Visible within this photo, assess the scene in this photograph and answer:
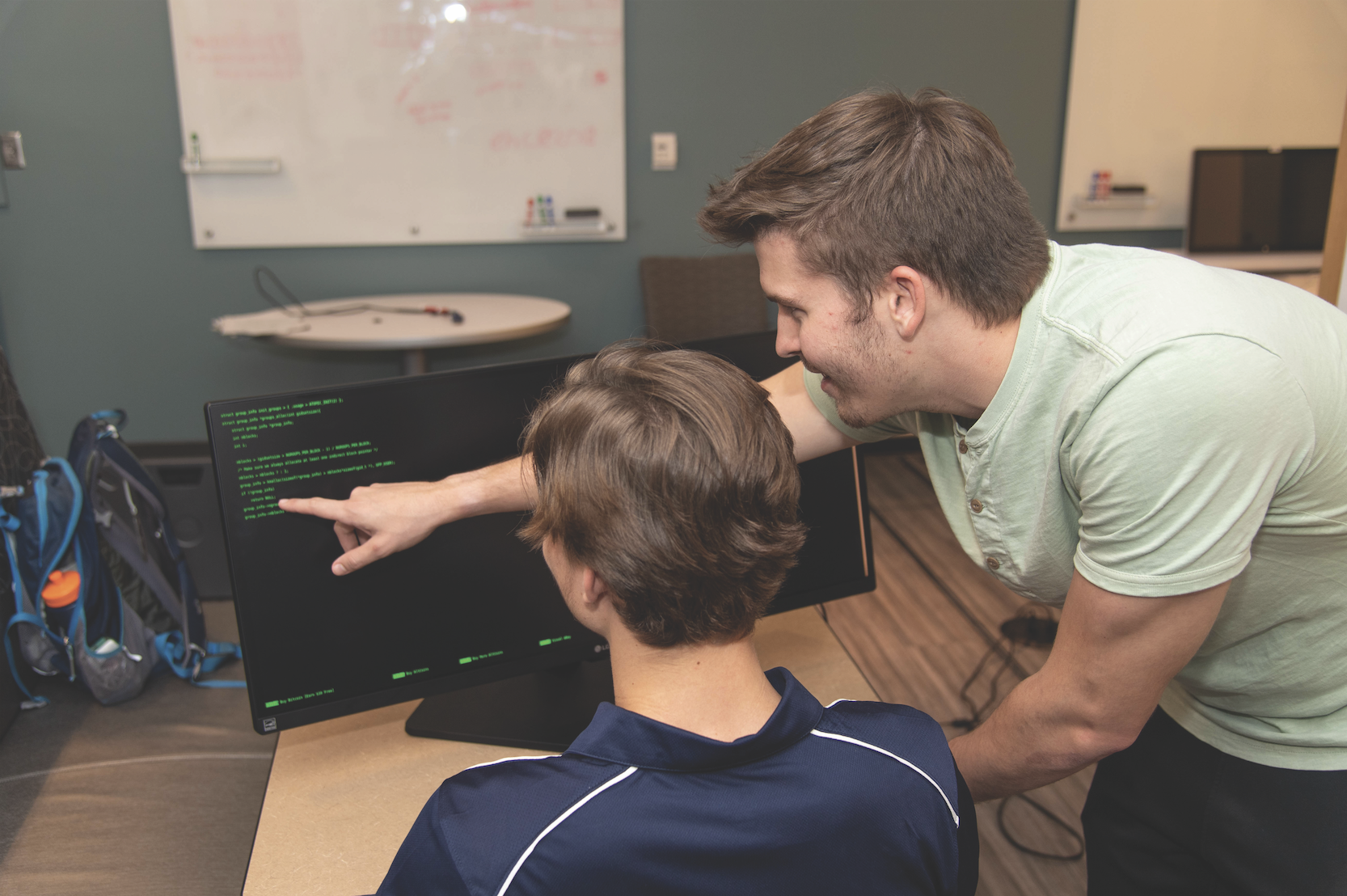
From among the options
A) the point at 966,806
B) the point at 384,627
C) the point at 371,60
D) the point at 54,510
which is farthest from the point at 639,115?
the point at 966,806

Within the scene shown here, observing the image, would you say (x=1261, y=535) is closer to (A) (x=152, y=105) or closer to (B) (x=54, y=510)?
(B) (x=54, y=510)

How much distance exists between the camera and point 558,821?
0.62 metres

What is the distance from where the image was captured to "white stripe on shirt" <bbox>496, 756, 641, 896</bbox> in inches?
24.0

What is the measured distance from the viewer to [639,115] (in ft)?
11.1

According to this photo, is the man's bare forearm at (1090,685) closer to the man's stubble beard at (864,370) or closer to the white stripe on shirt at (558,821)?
the man's stubble beard at (864,370)

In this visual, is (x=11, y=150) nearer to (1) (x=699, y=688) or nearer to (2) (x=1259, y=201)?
(1) (x=699, y=688)

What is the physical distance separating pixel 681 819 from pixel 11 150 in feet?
12.1

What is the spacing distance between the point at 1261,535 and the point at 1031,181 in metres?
3.20

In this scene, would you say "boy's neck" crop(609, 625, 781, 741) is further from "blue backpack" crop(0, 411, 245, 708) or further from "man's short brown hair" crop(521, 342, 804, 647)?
"blue backpack" crop(0, 411, 245, 708)

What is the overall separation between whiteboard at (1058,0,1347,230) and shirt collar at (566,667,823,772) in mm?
3595

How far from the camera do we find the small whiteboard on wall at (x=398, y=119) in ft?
10.2

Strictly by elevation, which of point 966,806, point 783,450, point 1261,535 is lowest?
point 966,806

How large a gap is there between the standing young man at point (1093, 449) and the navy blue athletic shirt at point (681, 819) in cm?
26

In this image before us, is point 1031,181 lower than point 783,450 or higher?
higher
